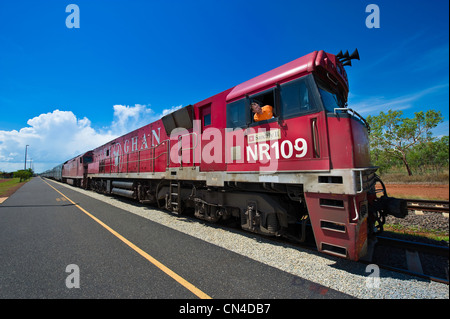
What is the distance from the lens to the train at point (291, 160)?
3258 millimetres

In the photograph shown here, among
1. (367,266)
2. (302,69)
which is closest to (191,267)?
(367,266)

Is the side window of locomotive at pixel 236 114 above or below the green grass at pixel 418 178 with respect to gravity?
above

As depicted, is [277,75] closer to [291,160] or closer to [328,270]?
[291,160]

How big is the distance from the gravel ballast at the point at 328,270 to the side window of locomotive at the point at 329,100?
2722 millimetres

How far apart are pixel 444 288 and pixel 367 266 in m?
0.88

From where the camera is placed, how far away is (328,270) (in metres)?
3.38

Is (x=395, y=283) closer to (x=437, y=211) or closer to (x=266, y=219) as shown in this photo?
(x=266, y=219)

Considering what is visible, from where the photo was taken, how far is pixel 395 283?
2.97m

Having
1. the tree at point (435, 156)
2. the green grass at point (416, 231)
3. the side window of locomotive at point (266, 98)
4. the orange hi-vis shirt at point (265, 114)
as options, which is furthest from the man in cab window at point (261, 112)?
the green grass at point (416, 231)

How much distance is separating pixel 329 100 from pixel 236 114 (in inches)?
79.2

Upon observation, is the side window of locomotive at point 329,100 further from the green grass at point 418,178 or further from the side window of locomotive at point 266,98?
the green grass at point 418,178

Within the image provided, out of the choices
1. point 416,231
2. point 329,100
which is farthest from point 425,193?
point 329,100

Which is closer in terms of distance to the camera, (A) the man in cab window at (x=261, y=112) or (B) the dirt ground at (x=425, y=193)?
(A) the man in cab window at (x=261, y=112)

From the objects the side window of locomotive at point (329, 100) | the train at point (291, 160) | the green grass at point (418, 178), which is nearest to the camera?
the train at point (291, 160)
